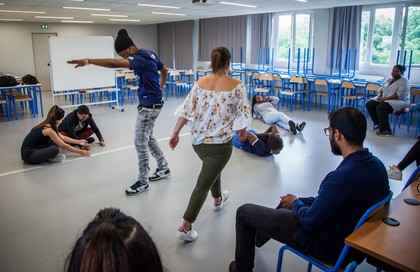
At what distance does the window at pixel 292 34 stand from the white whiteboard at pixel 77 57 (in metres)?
5.05

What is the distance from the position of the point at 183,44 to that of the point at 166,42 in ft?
4.64

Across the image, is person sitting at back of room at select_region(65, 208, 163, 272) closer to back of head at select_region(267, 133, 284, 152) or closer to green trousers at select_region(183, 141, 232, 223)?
green trousers at select_region(183, 141, 232, 223)

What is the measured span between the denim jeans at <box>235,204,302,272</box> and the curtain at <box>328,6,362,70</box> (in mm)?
7406

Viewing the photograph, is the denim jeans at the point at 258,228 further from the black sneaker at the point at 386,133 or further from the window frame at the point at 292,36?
the window frame at the point at 292,36

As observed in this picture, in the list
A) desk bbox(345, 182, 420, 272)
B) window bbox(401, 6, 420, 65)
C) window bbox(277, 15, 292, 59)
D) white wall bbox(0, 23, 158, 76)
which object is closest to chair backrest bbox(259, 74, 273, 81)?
window bbox(277, 15, 292, 59)

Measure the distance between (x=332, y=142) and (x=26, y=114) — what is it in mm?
7619

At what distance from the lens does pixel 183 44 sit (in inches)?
534

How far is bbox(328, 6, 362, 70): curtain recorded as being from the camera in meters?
8.27

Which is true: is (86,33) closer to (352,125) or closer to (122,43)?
(122,43)

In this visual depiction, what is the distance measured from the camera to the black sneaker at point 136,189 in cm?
347

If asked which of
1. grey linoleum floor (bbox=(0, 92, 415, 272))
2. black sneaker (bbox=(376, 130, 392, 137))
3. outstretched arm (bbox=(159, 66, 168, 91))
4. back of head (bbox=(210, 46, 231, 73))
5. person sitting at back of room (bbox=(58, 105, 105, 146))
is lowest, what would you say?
grey linoleum floor (bbox=(0, 92, 415, 272))

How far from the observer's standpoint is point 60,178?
396cm

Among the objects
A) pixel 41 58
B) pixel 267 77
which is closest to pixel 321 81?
pixel 267 77

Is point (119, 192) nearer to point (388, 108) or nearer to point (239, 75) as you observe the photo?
point (388, 108)
